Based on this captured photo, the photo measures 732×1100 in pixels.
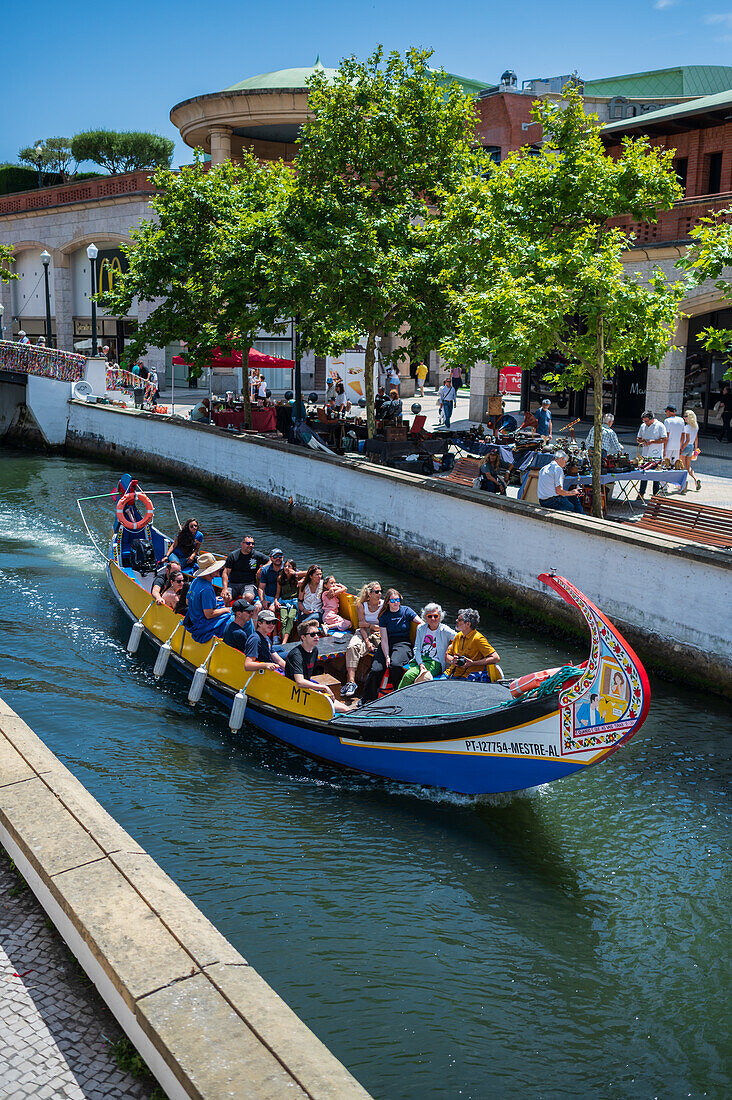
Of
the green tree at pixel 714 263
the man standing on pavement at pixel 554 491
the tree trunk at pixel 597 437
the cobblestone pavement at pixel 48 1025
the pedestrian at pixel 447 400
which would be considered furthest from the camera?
the pedestrian at pixel 447 400

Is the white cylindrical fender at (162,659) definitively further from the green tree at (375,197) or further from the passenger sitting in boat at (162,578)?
the green tree at (375,197)

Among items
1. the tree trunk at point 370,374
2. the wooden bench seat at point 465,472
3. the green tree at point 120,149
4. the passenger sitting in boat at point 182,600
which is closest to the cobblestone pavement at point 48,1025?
the passenger sitting in boat at point 182,600

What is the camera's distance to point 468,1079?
22.3 feet

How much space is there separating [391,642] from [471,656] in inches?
54.5

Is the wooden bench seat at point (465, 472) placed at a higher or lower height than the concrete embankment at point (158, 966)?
higher

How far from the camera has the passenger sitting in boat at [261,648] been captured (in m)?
12.1

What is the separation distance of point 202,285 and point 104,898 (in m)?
25.1

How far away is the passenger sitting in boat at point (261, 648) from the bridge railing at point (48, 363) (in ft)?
85.4

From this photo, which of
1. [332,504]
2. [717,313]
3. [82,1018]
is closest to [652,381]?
[717,313]

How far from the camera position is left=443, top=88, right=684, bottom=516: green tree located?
52.7 feet

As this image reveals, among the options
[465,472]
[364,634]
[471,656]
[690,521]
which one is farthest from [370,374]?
[471,656]

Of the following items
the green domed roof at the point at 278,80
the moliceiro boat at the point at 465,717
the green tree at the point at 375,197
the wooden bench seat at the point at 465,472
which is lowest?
the moliceiro boat at the point at 465,717

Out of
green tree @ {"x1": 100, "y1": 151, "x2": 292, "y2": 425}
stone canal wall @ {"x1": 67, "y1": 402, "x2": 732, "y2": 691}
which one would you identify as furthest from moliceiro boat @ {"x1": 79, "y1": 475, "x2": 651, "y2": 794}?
green tree @ {"x1": 100, "y1": 151, "x2": 292, "y2": 425}

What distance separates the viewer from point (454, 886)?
9188 millimetres
